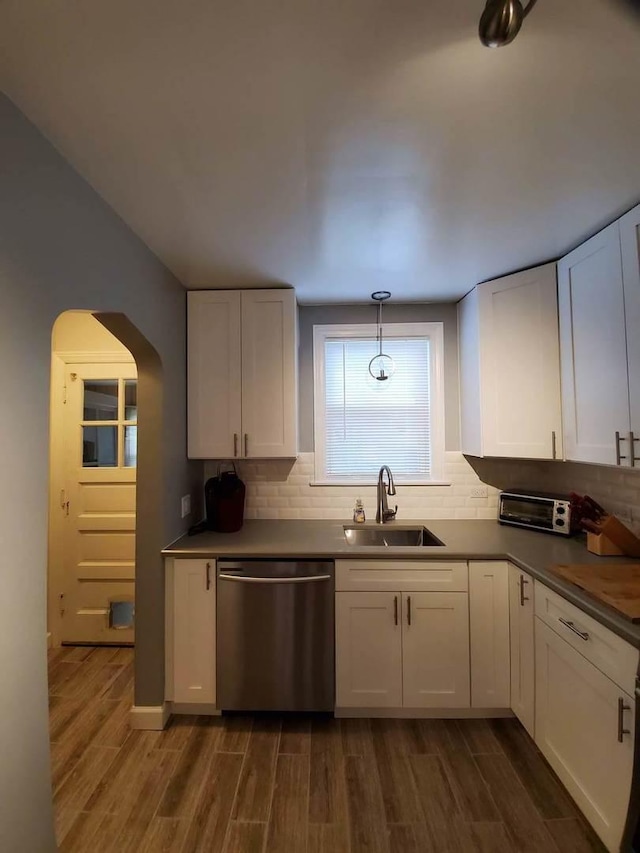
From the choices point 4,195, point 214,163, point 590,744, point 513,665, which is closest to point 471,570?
point 513,665

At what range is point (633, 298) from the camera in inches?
63.9

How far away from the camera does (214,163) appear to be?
1.33 m

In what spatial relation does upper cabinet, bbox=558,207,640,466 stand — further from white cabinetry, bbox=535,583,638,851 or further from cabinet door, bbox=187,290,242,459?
cabinet door, bbox=187,290,242,459

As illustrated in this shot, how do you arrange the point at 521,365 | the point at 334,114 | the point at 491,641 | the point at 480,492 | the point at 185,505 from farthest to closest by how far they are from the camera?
the point at 480,492, the point at 185,505, the point at 521,365, the point at 491,641, the point at 334,114

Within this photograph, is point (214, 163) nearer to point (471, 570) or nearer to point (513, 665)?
point (471, 570)

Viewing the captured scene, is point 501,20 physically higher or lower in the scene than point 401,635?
higher

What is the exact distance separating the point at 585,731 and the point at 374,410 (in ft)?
6.44

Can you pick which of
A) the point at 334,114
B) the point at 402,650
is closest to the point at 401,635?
the point at 402,650

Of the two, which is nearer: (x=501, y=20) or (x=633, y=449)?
(x=501, y=20)

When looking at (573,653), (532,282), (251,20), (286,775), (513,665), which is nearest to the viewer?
(251,20)

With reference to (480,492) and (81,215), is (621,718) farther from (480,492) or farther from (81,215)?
(81,215)

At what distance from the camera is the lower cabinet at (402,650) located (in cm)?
202

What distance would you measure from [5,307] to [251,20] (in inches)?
37.3

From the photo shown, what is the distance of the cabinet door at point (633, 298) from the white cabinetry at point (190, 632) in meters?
2.13
